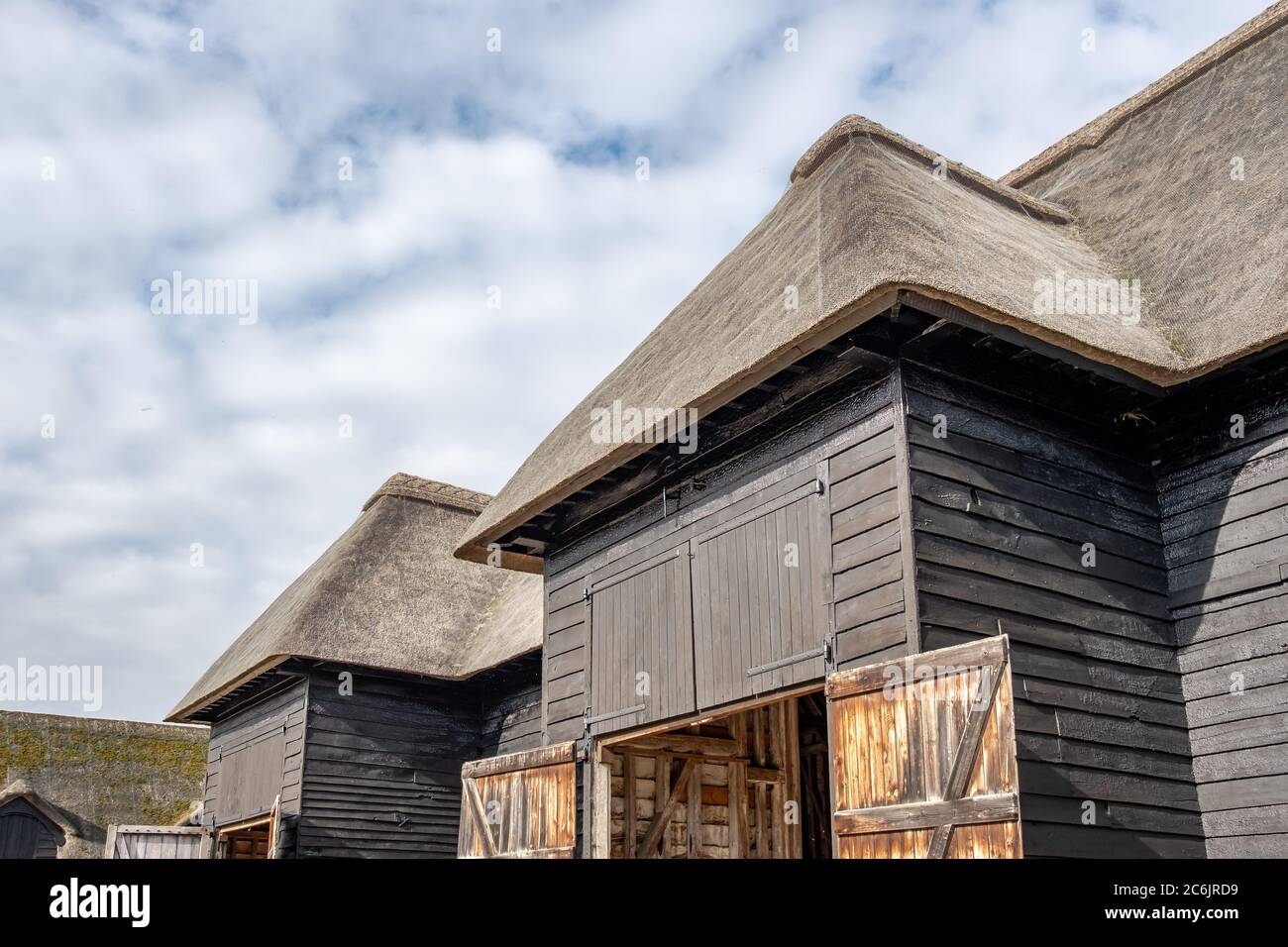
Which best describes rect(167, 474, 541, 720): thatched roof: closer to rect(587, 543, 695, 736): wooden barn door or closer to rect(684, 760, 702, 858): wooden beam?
rect(684, 760, 702, 858): wooden beam

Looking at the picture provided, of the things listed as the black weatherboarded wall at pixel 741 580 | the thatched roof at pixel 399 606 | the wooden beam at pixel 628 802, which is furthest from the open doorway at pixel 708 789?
the thatched roof at pixel 399 606

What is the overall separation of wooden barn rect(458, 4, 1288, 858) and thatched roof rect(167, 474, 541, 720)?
5181 mm

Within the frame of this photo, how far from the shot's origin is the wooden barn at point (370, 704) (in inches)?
649

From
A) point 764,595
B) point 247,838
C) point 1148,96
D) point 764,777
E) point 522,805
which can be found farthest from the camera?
point 247,838

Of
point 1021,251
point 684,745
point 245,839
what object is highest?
point 1021,251

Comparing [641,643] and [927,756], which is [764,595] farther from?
[927,756]

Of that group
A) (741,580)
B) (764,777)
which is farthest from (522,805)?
(741,580)

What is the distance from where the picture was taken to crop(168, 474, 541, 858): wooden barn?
16484mm

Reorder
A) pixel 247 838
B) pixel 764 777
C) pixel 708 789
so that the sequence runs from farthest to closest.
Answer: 1. pixel 247 838
2. pixel 764 777
3. pixel 708 789

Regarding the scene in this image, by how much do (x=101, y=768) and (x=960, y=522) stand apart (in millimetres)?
27179

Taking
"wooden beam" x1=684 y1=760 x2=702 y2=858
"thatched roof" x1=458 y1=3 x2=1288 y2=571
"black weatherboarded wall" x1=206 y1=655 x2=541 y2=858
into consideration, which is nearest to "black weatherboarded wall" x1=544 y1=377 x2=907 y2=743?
"thatched roof" x1=458 y1=3 x2=1288 y2=571

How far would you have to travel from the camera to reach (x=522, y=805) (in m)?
10.8

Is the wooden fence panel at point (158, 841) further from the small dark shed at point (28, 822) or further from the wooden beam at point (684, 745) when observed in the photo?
the small dark shed at point (28, 822)
